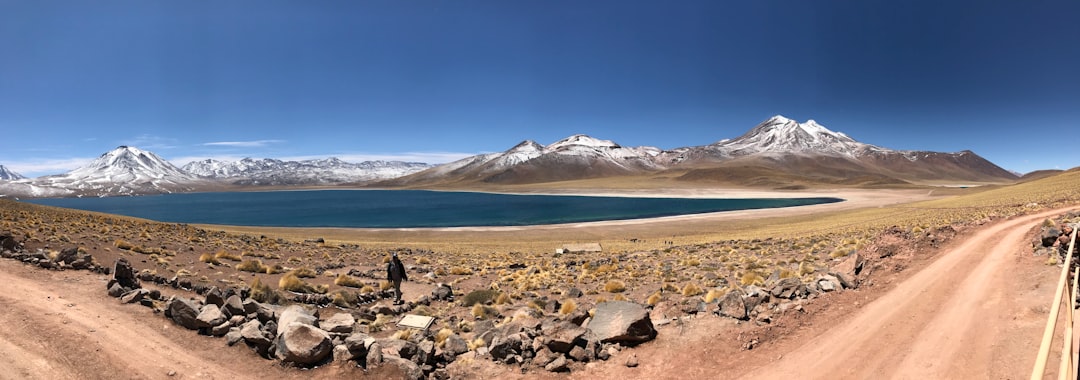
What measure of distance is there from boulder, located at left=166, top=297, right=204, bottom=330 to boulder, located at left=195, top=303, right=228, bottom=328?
7cm

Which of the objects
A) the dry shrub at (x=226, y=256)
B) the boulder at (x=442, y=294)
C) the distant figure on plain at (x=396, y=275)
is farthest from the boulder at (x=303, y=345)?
the dry shrub at (x=226, y=256)

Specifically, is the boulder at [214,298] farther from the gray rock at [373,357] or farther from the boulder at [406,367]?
the boulder at [406,367]

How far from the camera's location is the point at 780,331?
9352 millimetres

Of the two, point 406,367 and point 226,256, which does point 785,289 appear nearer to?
point 406,367

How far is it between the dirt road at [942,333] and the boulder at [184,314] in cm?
1081

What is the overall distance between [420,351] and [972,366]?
30.4ft

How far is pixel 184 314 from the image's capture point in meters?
9.14

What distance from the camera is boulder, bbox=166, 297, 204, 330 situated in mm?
9090

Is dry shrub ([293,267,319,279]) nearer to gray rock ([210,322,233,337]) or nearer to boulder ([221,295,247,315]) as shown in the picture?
boulder ([221,295,247,315])

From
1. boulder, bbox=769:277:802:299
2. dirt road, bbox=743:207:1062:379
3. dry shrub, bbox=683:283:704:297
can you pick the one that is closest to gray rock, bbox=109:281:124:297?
dirt road, bbox=743:207:1062:379

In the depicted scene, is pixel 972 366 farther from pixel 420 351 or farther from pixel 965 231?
pixel 965 231

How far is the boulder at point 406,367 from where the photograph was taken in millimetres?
8188

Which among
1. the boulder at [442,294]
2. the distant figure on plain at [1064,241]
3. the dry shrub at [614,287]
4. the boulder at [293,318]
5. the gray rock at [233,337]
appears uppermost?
the distant figure on plain at [1064,241]

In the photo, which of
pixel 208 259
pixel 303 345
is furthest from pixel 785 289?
pixel 208 259
